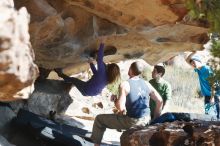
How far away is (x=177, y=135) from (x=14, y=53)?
2.99 m

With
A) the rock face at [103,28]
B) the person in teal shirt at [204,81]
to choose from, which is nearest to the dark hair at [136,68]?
the rock face at [103,28]

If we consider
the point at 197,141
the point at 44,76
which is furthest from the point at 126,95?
the point at 44,76

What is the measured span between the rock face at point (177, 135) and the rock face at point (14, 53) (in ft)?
7.96

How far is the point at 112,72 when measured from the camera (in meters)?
8.14

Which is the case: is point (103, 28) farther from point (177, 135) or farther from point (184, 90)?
point (184, 90)

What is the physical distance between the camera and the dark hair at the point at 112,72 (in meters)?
8.11

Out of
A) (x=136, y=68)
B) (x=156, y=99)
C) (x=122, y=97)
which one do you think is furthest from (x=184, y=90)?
(x=122, y=97)

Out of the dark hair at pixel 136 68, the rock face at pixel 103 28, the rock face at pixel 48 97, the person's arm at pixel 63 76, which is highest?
the rock face at pixel 103 28

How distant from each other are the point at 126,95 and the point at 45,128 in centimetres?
149

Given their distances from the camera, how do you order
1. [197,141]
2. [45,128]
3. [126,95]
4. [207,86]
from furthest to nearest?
1. [207,86]
2. [45,128]
3. [126,95]
4. [197,141]

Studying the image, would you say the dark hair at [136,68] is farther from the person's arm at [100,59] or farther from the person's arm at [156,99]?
the person's arm at [100,59]

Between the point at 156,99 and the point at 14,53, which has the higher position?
the point at 14,53

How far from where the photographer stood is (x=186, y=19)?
8.43 meters

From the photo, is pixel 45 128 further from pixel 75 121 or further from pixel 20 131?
pixel 75 121
